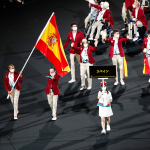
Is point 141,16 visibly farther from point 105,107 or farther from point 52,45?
point 105,107

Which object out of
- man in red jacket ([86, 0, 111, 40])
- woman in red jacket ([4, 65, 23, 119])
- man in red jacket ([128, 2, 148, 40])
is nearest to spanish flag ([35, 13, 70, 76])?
woman in red jacket ([4, 65, 23, 119])

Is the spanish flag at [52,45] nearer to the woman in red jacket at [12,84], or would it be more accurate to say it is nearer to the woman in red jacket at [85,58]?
the woman in red jacket at [12,84]

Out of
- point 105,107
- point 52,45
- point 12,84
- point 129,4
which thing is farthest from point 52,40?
point 129,4

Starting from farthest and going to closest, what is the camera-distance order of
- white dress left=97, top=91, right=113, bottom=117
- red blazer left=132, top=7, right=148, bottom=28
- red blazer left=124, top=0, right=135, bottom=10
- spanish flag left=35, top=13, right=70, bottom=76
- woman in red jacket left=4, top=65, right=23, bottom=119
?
red blazer left=124, top=0, right=135, bottom=10, red blazer left=132, top=7, right=148, bottom=28, woman in red jacket left=4, top=65, right=23, bottom=119, spanish flag left=35, top=13, right=70, bottom=76, white dress left=97, top=91, right=113, bottom=117

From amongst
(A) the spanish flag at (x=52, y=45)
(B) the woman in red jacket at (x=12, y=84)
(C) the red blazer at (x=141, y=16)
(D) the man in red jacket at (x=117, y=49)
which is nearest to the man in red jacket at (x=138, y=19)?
(C) the red blazer at (x=141, y=16)

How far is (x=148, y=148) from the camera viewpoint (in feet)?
26.0

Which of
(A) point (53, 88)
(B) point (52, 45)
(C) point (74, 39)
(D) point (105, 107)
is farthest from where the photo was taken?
(C) point (74, 39)

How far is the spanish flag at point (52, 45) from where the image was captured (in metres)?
9.12

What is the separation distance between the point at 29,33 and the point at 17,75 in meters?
4.66

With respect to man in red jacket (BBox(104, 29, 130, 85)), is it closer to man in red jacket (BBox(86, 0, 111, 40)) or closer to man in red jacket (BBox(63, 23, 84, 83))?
man in red jacket (BBox(63, 23, 84, 83))

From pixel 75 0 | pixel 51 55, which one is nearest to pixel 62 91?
pixel 51 55

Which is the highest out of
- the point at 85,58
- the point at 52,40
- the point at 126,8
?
the point at 126,8

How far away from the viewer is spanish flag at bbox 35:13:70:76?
359 inches

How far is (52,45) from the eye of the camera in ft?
30.5
